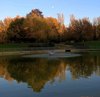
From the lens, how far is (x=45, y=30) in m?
89.7

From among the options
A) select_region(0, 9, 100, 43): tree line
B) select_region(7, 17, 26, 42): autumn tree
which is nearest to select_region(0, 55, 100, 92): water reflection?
select_region(0, 9, 100, 43): tree line

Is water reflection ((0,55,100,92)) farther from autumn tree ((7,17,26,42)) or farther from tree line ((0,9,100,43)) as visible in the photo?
autumn tree ((7,17,26,42))

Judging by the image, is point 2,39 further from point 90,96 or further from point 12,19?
point 90,96

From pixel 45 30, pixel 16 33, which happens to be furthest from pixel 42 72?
pixel 16 33

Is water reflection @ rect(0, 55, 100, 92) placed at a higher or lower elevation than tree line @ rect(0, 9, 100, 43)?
lower

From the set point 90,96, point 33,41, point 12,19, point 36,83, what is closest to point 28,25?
point 33,41

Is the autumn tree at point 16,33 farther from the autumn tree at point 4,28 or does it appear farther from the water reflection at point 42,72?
the water reflection at point 42,72

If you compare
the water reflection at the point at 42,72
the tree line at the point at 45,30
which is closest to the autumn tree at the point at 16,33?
the tree line at the point at 45,30

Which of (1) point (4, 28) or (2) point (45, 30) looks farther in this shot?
(1) point (4, 28)

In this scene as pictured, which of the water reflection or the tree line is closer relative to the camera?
the water reflection

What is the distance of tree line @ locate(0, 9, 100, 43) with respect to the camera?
90.1 meters

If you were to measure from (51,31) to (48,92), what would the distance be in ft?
246

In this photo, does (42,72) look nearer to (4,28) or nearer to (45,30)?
(45,30)

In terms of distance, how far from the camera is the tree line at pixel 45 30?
3546 inches
